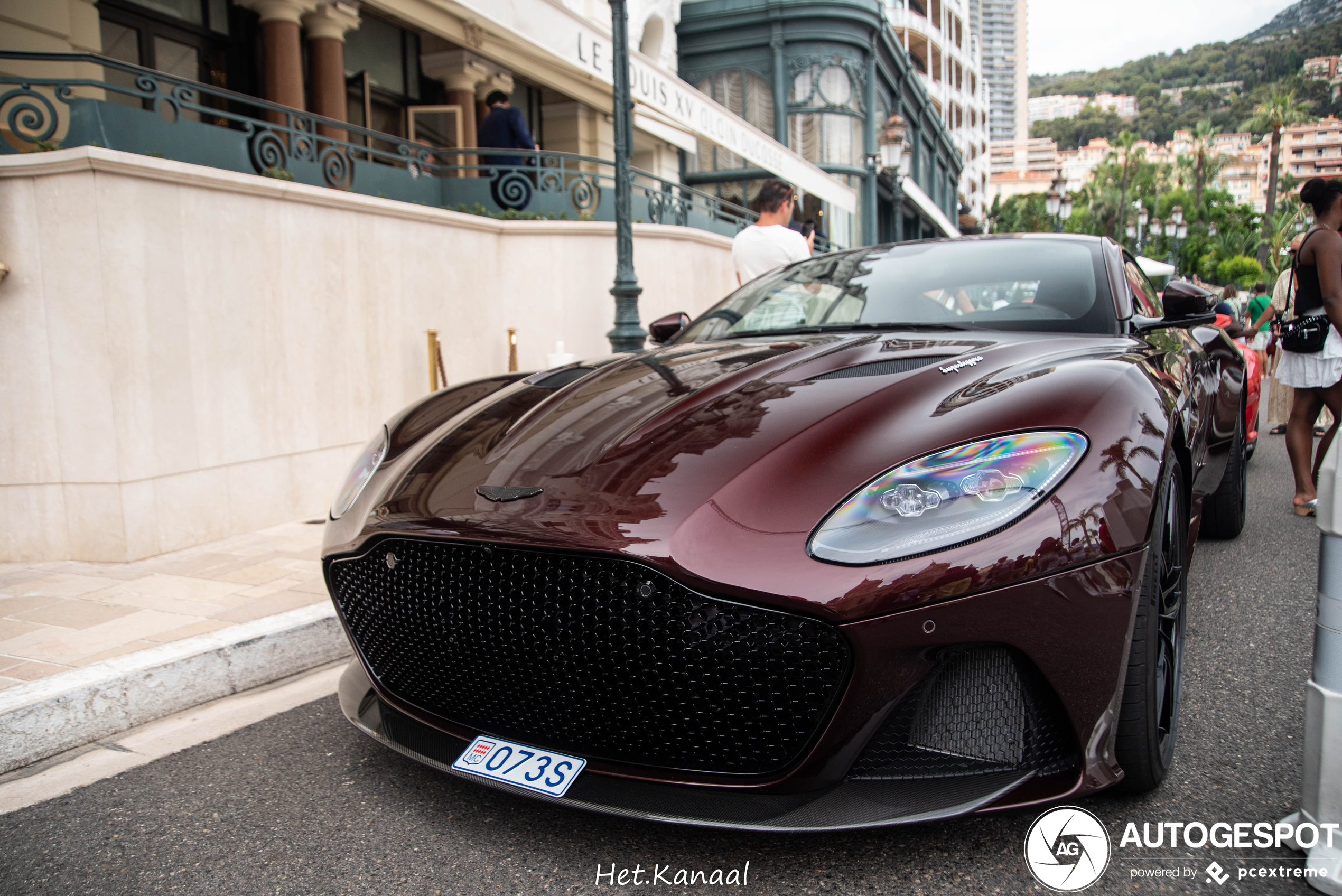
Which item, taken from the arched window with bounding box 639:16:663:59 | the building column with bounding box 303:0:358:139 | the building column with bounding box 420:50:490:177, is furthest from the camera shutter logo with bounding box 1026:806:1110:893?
the arched window with bounding box 639:16:663:59

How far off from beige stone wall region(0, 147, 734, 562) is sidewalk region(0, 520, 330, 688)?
10.2 inches

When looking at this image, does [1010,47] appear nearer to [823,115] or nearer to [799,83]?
[823,115]

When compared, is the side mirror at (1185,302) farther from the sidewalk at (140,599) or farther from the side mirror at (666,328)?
the sidewalk at (140,599)

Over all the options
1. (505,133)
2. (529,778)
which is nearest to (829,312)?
(529,778)

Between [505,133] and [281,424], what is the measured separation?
420 cm

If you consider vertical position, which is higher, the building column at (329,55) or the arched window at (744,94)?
the arched window at (744,94)

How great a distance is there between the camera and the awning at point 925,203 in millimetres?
22309

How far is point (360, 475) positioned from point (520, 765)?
1.13m

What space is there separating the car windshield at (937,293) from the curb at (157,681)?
1.71 m

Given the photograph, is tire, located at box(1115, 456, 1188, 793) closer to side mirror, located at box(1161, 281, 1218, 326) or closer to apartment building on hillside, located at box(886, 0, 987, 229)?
side mirror, located at box(1161, 281, 1218, 326)

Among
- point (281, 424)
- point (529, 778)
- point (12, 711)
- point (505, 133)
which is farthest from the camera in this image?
point (505, 133)

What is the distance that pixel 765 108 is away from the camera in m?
19.4

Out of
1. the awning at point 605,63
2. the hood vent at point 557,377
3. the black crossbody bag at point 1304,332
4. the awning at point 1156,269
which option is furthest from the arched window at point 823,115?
the hood vent at point 557,377

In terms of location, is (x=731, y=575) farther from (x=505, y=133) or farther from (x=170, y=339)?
(x=505, y=133)
